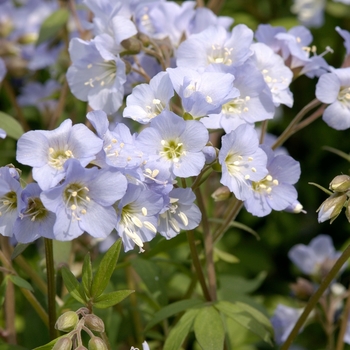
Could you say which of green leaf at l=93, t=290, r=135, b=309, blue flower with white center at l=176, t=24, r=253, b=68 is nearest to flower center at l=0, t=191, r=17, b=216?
green leaf at l=93, t=290, r=135, b=309

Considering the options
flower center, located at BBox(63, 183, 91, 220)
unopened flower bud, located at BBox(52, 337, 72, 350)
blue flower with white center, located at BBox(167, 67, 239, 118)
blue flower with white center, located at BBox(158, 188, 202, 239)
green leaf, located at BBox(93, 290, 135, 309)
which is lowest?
green leaf, located at BBox(93, 290, 135, 309)

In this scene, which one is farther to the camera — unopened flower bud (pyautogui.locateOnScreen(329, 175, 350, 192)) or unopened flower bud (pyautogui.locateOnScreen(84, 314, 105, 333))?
unopened flower bud (pyautogui.locateOnScreen(329, 175, 350, 192))

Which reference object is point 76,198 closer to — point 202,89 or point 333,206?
point 202,89

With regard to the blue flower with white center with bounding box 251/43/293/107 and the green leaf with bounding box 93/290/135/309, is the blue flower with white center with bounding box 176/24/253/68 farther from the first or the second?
the green leaf with bounding box 93/290/135/309

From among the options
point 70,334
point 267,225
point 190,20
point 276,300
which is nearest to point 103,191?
point 70,334

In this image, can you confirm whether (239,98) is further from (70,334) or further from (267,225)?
(267,225)

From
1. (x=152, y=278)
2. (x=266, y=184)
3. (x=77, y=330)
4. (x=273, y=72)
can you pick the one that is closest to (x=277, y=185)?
(x=266, y=184)
